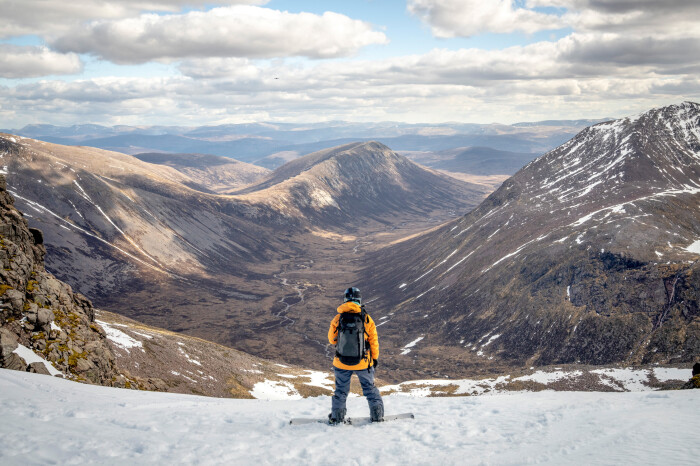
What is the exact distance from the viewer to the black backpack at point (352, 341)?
1605 cm

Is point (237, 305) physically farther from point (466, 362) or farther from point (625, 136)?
point (625, 136)

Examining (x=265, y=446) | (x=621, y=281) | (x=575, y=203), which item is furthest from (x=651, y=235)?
(x=265, y=446)

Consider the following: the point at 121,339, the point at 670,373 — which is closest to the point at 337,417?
the point at 121,339

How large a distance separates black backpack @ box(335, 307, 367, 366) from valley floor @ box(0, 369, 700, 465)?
251 cm

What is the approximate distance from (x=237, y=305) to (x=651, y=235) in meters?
141

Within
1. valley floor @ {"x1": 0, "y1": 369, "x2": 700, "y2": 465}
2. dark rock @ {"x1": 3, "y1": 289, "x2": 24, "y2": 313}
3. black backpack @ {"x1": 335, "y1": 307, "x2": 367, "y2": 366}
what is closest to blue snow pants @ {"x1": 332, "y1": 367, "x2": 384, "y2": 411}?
black backpack @ {"x1": 335, "y1": 307, "x2": 367, "y2": 366}

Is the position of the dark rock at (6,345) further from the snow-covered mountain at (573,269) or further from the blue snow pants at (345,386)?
the snow-covered mountain at (573,269)

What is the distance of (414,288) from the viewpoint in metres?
160

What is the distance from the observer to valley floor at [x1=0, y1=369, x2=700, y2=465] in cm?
1199

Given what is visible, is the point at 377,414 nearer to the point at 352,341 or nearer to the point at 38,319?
the point at 352,341

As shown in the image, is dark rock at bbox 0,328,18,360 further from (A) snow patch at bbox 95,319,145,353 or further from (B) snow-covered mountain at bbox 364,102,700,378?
(B) snow-covered mountain at bbox 364,102,700,378

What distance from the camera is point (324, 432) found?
15117 mm

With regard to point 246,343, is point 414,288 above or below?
above

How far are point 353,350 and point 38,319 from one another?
24512 mm
